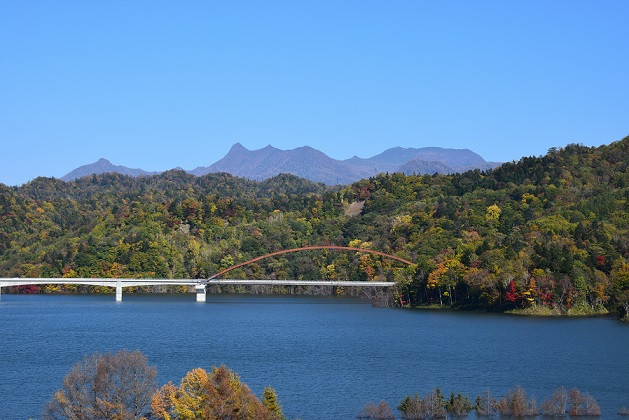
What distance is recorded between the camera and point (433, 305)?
86.8m

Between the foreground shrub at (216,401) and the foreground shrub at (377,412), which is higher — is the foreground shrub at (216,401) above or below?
above

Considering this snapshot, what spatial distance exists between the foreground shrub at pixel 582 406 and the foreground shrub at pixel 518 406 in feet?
4.22

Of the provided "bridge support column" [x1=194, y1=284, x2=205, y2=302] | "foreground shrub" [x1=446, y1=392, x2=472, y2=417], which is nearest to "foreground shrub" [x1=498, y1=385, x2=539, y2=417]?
"foreground shrub" [x1=446, y1=392, x2=472, y2=417]

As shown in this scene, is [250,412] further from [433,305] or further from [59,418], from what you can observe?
[433,305]

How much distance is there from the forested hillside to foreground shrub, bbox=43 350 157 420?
169 ft

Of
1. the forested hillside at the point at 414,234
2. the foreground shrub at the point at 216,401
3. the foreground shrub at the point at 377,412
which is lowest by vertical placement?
the foreground shrub at the point at 377,412

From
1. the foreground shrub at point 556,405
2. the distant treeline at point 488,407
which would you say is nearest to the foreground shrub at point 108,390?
the distant treeline at point 488,407

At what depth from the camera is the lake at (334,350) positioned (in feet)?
130

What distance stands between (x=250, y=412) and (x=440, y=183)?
404ft

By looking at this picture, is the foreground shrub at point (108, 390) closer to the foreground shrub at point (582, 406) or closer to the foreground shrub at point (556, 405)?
the foreground shrub at point (556, 405)

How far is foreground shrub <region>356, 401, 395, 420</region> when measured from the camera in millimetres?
33375

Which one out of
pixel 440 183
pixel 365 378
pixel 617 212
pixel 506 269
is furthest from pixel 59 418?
pixel 440 183

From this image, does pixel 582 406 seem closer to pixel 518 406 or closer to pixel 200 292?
pixel 518 406

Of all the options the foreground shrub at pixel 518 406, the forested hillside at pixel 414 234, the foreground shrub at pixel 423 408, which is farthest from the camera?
the forested hillside at pixel 414 234
